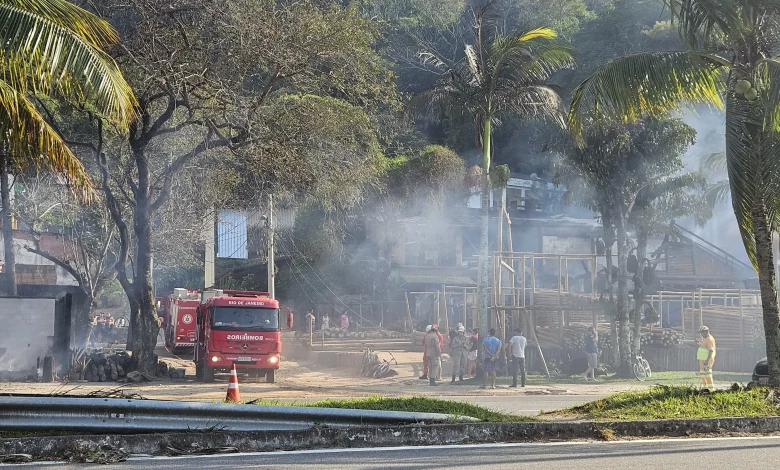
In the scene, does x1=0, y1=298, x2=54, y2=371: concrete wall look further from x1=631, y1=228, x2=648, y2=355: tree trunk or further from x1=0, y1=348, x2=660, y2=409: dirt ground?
x1=631, y1=228, x2=648, y2=355: tree trunk

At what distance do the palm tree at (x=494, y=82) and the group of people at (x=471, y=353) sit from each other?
3.80ft

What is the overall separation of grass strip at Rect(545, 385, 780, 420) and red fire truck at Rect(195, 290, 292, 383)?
15.4m

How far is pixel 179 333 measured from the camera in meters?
36.5

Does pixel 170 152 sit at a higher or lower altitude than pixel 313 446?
higher

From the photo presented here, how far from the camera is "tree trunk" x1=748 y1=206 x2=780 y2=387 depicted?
1192 cm

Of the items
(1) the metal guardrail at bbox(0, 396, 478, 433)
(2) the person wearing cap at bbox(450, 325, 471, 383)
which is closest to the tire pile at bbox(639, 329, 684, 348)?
(2) the person wearing cap at bbox(450, 325, 471, 383)

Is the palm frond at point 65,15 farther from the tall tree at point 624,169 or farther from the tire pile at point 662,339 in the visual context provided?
the tire pile at point 662,339

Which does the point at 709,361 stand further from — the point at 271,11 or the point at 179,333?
the point at 179,333

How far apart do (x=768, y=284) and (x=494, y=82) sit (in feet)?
45.5

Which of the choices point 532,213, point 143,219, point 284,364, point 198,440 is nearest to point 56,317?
point 143,219

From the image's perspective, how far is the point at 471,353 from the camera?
92.4 ft

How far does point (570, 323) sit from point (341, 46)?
14.7 m

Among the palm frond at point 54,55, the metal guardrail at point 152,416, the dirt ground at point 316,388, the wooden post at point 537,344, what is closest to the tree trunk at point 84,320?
the dirt ground at point 316,388

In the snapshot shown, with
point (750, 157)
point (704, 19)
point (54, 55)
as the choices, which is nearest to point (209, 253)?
point (54, 55)
